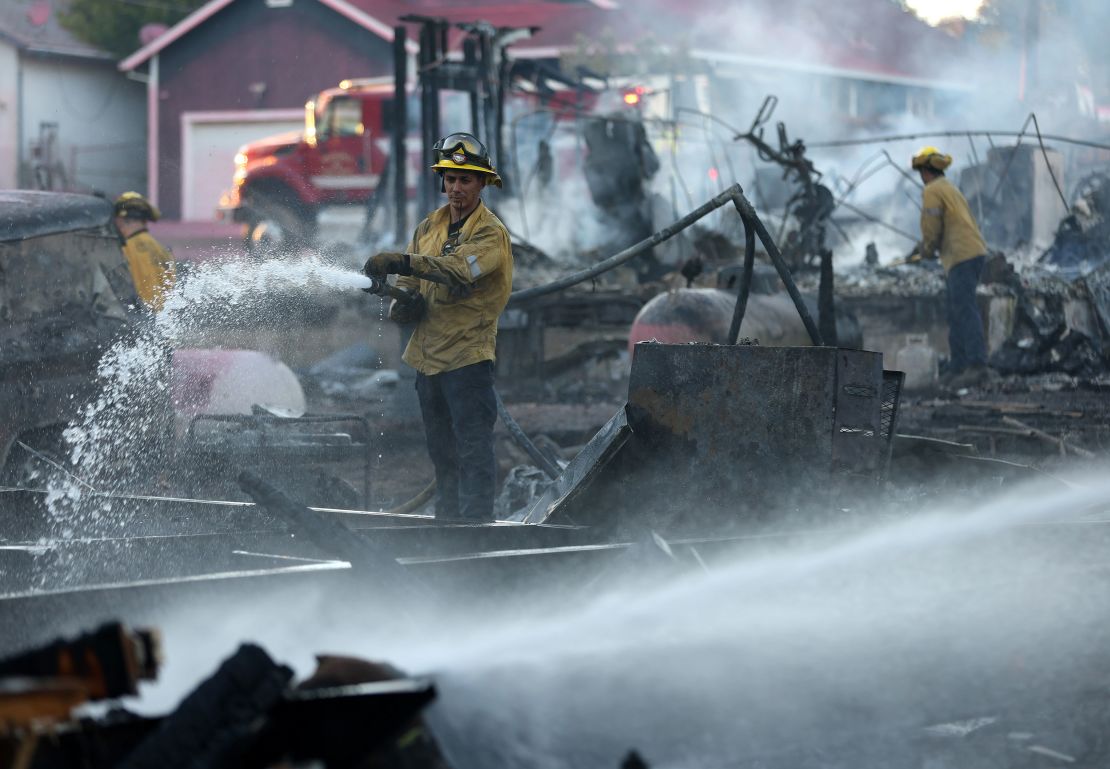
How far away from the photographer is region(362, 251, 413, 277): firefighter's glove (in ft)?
18.9

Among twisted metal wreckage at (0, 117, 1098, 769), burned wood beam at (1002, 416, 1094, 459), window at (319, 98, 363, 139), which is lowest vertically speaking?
burned wood beam at (1002, 416, 1094, 459)

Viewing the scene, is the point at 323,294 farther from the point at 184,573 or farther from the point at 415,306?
the point at 184,573

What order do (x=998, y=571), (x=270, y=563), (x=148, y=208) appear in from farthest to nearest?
1. (x=148, y=208)
2. (x=998, y=571)
3. (x=270, y=563)

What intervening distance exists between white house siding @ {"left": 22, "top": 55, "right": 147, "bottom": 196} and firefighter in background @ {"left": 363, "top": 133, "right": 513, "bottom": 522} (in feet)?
96.9

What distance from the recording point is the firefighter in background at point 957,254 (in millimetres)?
12430

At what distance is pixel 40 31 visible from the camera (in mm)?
35969

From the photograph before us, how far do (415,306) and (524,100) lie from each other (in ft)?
49.5

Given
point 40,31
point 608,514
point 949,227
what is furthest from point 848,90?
point 608,514

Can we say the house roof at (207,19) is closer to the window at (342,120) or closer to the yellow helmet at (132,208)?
the window at (342,120)

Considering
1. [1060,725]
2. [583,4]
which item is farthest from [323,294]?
[583,4]

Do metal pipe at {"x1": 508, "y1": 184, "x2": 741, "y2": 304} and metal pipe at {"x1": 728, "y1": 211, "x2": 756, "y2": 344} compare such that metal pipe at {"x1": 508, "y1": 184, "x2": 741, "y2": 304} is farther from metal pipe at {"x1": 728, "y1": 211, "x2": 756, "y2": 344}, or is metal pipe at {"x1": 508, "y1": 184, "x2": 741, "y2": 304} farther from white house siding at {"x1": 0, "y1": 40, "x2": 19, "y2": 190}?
white house siding at {"x1": 0, "y1": 40, "x2": 19, "y2": 190}

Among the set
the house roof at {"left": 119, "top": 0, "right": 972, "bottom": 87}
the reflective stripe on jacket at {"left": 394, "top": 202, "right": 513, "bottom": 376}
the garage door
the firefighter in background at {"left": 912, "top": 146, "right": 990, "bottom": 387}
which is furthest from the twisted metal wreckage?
the garage door

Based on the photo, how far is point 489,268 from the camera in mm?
6164

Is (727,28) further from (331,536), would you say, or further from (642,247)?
(331,536)
